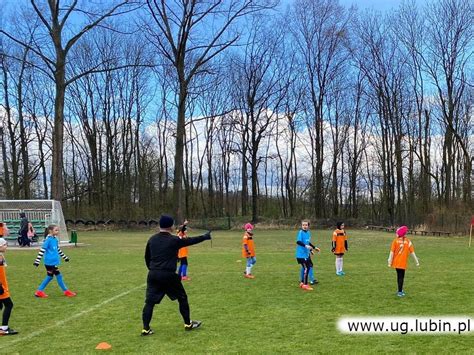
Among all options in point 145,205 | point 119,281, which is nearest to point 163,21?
point 119,281

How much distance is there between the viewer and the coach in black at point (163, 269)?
300 inches

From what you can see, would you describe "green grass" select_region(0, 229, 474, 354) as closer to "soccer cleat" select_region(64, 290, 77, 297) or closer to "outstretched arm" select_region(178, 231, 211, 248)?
"soccer cleat" select_region(64, 290, 77, 297)

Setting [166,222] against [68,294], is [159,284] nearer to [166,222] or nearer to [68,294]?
[166,222]

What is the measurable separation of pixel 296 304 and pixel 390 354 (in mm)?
3754

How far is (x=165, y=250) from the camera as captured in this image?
768cm

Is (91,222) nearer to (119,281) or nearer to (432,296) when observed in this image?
(119,281)

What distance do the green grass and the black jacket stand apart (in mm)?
1113

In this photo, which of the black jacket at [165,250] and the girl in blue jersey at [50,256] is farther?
the girl in blue jersey at [50,256]

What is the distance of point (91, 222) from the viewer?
50406 millimetres

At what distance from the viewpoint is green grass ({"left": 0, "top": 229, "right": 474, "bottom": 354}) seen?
23.1 ft

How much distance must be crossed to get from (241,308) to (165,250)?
2.78 m

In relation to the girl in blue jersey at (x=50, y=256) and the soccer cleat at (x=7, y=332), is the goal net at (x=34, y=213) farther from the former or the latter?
the soccer cleat at (x=7, y=332)

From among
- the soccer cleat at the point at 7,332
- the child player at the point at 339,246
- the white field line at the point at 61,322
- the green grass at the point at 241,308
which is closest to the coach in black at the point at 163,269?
the green grass at the point at 241,308

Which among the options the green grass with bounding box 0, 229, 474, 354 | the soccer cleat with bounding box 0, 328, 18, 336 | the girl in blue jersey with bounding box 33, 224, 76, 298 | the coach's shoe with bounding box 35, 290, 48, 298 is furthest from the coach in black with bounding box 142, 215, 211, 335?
the coach's shoe with bounding box 35, 290, 48, 298
